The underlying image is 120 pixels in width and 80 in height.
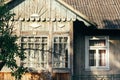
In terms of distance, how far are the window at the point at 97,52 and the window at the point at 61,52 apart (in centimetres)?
180

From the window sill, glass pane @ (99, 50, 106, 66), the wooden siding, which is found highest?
the wooden siding

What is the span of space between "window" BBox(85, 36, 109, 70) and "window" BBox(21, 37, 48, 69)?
102 inches

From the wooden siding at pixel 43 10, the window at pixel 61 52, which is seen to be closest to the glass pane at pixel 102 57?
the window at pixel 61 52

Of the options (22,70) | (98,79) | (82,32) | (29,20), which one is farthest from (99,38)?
(22,70)

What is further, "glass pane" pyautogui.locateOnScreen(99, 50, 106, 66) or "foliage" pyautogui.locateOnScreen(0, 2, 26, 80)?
"glass pane" pyautogui.locateOnScreen(99, 50, 106, 66)

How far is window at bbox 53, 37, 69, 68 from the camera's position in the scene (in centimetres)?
1922

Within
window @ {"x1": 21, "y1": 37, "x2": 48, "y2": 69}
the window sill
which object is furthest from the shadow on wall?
window @ {"x1": 21, "y1": 37, "x2": 48, "y2": 69}

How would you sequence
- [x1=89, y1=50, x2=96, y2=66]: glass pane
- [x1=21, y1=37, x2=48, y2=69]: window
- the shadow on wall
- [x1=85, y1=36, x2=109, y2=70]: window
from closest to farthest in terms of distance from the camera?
1. [x1=21, y1=37, x2=48, y2=69]: window
2. the shadow on wall
3. [x1=85, y1=36, x2=109, y2=70]: window
4. [x1=89, y1=50, x2=96, y2=66]: glass pane

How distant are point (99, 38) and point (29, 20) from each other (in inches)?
161

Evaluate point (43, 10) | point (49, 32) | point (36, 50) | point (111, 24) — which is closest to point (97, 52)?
point (111, 24)

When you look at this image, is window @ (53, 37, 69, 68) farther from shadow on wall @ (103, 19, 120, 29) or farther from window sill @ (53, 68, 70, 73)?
shadow on wall @ (103, 19, 120, 29)

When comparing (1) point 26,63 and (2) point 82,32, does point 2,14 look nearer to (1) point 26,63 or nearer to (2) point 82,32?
(1) point 26,63

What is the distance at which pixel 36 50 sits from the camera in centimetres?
1927

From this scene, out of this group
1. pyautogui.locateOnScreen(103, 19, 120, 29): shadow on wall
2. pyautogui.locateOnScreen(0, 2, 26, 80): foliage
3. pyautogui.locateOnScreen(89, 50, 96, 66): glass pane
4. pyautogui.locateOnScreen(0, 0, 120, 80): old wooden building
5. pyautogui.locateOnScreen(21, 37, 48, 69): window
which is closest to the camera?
pyautogui.locateOnScreen(0, 2, 26, 80): foliage
